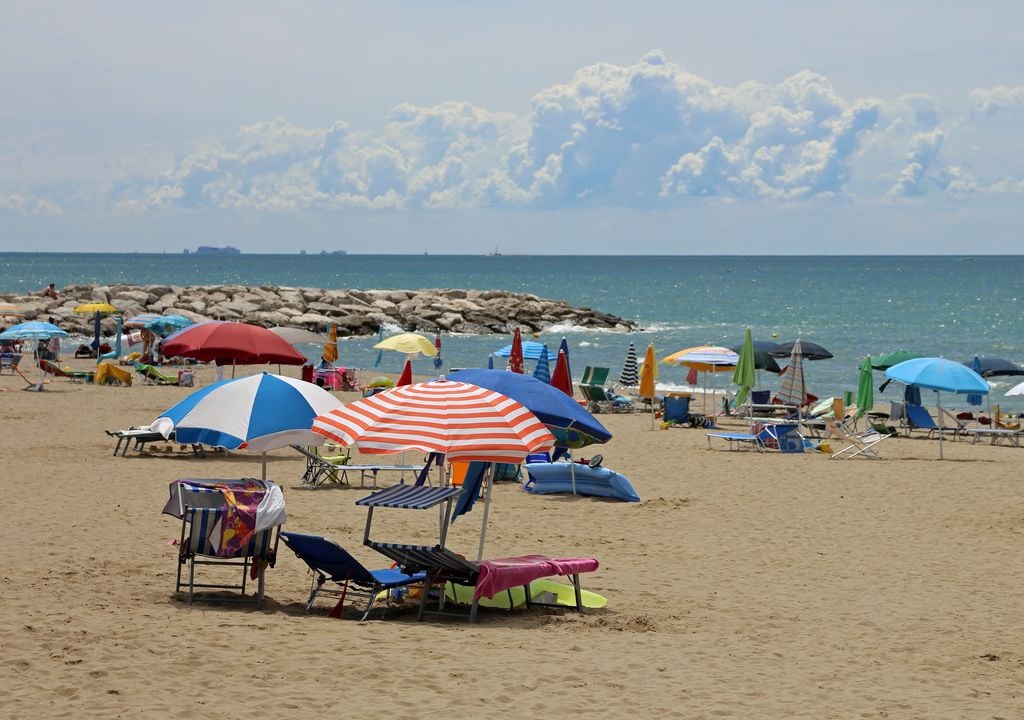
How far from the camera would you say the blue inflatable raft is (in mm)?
14555

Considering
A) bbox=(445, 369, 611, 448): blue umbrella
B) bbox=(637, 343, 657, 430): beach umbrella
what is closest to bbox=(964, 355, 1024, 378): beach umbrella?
bbox=(637, 343, 657, 430): beach umbrella

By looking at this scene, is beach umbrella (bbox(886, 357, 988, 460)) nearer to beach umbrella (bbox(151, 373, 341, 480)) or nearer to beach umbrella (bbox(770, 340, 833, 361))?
beach umbrella (bbox(770, 340, 833, 361))

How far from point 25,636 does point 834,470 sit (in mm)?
12611

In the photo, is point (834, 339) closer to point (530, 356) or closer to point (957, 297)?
point (530, 356)

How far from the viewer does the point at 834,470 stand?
57.5ft

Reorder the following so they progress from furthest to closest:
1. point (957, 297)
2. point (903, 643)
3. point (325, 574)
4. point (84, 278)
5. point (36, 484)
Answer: point (84, 278), point (957, 297), point (36, 484), point (325, 574), point (903, 643)

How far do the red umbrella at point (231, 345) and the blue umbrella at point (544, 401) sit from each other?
433cm

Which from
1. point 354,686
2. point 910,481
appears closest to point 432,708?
point 354,686

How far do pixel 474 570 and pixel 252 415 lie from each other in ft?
7.64

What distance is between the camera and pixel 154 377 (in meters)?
29.1

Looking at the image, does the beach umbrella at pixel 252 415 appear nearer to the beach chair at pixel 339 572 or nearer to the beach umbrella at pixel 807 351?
the beach chair at pixel 339 572

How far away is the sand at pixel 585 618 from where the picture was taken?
6641mm

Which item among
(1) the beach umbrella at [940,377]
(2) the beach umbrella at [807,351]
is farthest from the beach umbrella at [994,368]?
(1) the beach umbrella at [940,377]

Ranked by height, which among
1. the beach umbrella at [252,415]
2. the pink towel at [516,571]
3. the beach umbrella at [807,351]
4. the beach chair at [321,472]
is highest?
the beach umbrella at [807,351]
